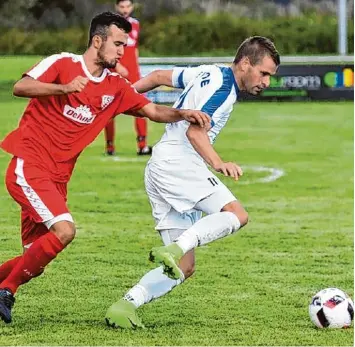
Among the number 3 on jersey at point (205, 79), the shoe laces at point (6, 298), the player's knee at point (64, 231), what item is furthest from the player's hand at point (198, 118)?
the shoe laces at point (6, 298)

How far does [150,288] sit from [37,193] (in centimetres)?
90

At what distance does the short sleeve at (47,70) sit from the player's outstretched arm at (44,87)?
0.14 feet

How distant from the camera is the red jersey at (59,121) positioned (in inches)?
299

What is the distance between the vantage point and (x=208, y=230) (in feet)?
24.3

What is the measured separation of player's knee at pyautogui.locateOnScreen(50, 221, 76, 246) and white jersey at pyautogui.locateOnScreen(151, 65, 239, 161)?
2.52ft

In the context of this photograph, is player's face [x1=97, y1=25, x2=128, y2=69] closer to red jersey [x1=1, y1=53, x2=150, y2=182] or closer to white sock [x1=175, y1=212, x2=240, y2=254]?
red jersey [x1=1, y1=53, x2=150, y2=182]

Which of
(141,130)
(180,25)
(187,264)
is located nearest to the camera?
(187,264)

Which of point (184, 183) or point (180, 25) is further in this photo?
point (180, 25)

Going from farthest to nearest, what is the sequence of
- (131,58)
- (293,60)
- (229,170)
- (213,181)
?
(293,60)
(131,58)
(213,181)
(229,170)

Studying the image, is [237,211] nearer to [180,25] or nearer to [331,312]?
[331,312]

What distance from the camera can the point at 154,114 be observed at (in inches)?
309

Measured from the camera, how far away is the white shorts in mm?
7633

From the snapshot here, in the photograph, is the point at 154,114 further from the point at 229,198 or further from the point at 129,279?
the point at 129,279

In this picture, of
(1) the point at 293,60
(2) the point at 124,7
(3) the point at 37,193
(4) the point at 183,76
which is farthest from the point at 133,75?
(1) the point at 293,60
